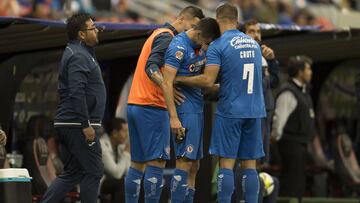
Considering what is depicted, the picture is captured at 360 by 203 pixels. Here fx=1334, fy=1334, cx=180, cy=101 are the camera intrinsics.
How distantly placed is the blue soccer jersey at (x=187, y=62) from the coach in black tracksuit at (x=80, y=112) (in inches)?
32.0

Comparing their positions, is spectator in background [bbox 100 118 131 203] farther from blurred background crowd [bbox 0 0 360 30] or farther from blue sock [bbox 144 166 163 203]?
blurred background crowd [bbox 0 0 360 30]

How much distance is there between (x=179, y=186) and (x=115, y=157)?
3.86 m

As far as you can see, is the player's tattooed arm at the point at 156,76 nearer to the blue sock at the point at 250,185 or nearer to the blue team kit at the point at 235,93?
the blue team kit at the point at 235,93

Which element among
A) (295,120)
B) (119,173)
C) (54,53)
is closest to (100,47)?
(54,53)

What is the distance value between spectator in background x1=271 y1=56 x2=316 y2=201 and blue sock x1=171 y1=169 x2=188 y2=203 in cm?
365

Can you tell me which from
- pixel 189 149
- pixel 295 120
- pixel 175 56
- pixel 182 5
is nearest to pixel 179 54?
pixel 175 56

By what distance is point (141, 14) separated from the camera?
26875mm

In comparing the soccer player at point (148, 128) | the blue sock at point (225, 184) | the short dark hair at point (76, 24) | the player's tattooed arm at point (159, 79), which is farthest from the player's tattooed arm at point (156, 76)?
the blue sock at point (225, 184)

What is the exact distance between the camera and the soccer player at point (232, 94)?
1261cm

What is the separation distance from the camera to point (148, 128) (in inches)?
500

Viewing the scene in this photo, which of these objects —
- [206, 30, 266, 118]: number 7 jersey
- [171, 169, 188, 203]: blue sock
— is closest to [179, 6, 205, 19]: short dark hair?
[206, 30, 266, 118]: number 7 jersey

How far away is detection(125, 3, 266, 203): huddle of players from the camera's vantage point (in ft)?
41.3

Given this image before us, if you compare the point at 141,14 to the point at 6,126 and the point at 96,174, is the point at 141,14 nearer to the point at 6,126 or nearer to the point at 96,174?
the point at 6,126

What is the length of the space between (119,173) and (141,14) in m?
11.1
